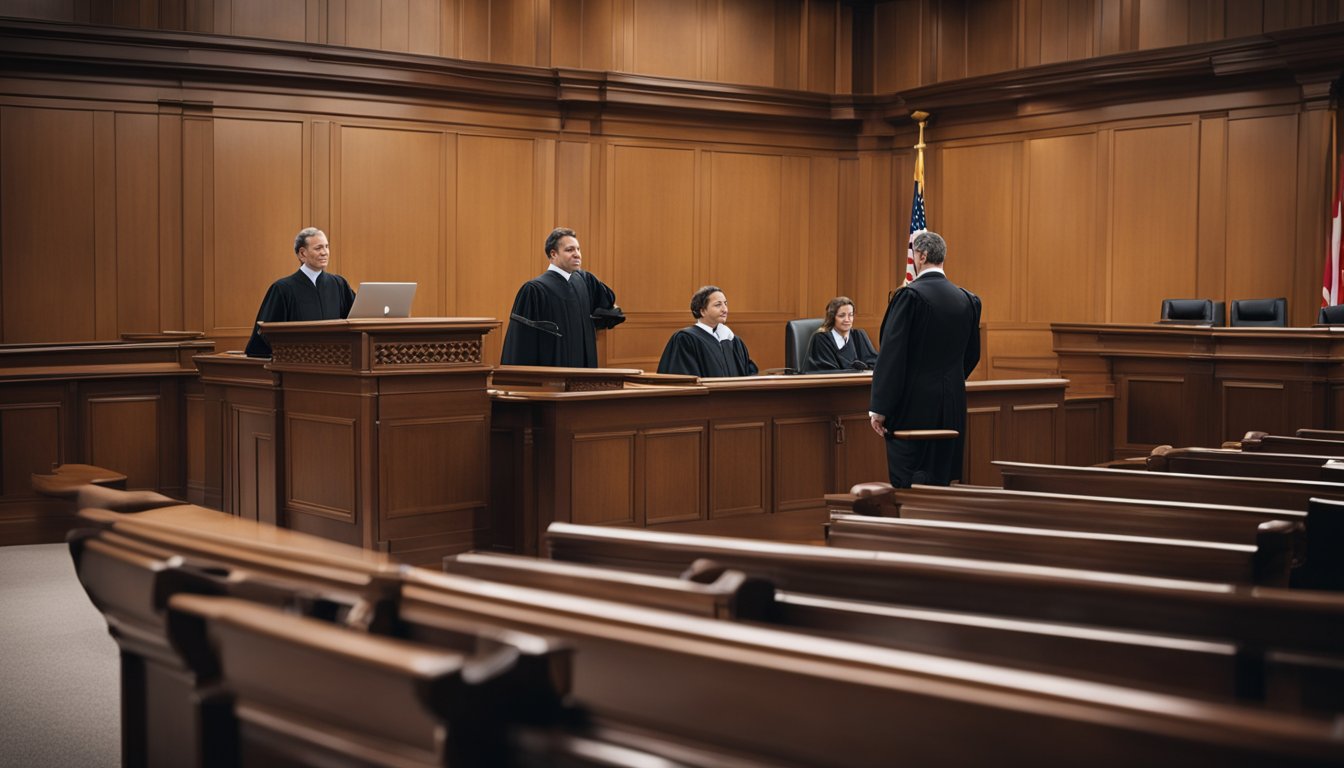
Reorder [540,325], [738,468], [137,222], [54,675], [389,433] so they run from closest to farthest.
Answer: [54,675], [389,433], [738,468], [540,325], [137,222]

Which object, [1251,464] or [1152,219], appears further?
[1152,219]

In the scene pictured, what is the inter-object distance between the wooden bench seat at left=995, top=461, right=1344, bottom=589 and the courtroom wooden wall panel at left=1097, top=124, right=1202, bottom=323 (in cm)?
759

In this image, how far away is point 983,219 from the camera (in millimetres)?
12047

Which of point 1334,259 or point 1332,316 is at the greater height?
point 1334,259

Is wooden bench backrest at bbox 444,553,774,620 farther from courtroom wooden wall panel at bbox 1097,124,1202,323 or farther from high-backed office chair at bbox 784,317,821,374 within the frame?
courtroom wooden wall panel at bbox 1097,124,1202,323

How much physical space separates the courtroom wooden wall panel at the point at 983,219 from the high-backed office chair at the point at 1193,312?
2255 mm

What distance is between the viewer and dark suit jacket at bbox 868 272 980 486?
5473mm

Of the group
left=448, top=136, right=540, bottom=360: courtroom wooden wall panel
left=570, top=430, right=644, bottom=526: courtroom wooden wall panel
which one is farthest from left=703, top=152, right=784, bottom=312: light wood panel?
left=570, top=430, right=644, bottom=526: courtroom wooden wall panel

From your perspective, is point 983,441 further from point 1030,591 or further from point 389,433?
point 1030,591

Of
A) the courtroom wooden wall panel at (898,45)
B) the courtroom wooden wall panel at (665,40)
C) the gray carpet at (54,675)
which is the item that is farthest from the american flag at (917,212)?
the gray carpet at (54,675)

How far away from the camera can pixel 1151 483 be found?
11.8ft

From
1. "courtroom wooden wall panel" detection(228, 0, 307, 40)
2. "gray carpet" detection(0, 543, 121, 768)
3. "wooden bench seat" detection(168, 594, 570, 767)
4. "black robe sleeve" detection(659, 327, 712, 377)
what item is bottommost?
"gray carpet" detection(0, 543, 121, 768)

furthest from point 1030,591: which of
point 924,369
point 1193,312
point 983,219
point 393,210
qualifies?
point 983,219

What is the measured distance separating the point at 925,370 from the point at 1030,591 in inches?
151
